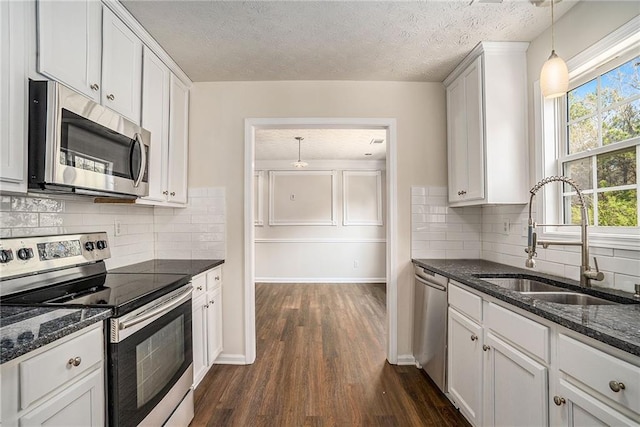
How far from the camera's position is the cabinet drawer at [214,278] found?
2.33 m

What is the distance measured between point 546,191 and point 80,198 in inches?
116

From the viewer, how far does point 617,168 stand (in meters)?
1.57

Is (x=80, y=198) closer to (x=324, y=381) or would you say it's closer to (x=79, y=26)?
(x=79, y=26)

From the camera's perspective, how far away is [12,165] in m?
1.10

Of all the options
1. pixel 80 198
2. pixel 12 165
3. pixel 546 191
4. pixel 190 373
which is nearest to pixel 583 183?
pixel 546 191

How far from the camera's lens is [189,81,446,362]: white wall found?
261 cm

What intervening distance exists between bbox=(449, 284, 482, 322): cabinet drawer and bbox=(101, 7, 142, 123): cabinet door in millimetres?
2320

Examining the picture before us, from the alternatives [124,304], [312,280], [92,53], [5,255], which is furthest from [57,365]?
[312,280]

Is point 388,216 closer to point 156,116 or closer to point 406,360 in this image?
point 406,360

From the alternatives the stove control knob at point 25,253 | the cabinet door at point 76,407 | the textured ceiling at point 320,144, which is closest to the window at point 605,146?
the textured ceiling at point 320,144

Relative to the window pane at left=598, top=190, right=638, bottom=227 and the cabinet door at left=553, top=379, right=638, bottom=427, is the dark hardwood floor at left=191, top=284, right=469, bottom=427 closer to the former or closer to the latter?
the cabinet door at left=553, top=379, right=638, bottom=427

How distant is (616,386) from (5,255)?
228 cm

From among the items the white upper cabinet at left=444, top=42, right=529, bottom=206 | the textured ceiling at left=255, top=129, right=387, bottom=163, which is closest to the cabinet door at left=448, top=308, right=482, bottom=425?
the white upper cabinet at left=444, top=42, right=529, bottom=206

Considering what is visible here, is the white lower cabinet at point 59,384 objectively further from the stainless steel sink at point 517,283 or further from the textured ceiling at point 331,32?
the stainless steel sink at point 517,283
